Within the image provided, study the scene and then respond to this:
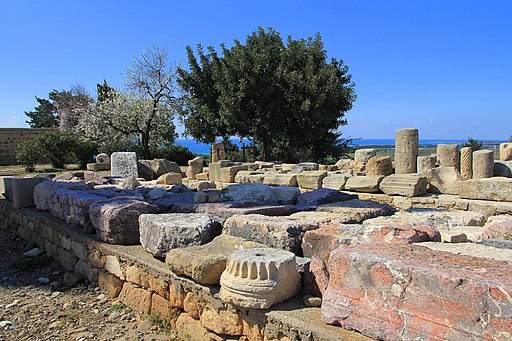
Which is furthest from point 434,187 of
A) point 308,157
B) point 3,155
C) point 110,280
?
point 3,155

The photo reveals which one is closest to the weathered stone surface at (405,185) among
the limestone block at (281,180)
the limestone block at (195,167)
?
the limestone block at (281,180)

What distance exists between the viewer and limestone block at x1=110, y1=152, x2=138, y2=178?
1253cm

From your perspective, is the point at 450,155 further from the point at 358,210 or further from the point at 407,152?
the point at 358,210

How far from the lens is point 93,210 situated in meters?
4.68

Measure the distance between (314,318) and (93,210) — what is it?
325 centimetres

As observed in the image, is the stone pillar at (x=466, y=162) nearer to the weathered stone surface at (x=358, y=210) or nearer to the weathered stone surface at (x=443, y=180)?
the weathered stone surface at (x=443, y=180)

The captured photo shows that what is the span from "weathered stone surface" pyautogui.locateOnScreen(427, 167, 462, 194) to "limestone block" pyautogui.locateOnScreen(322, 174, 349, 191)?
5.57 feet

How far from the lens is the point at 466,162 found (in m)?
8.98

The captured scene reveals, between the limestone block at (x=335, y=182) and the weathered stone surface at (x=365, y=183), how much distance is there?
0.14 metres

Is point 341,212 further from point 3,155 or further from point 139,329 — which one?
point 3,155

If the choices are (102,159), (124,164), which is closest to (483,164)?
(124,164)

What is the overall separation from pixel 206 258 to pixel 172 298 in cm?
65

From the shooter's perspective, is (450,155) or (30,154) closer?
(450,155)

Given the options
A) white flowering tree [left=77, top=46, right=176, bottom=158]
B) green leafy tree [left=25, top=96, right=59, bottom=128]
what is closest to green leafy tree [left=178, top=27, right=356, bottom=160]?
white flowering tree [left=77, top=46, right=176, bottom=158]
